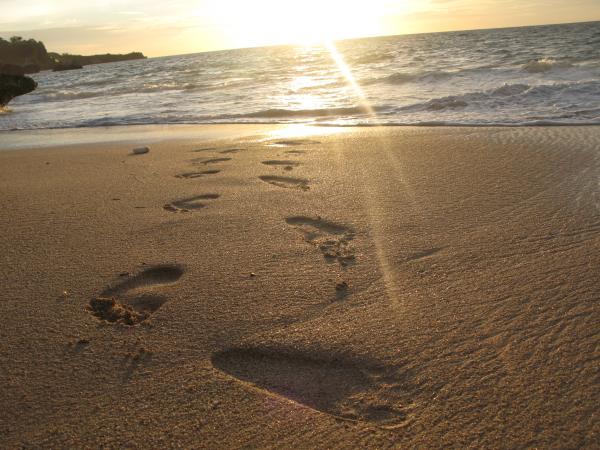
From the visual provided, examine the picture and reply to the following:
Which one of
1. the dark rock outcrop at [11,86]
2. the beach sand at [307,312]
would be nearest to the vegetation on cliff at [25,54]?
the dark rock outcrop at [11,86]

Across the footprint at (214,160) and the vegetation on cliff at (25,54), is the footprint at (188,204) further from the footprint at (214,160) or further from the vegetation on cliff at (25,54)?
the vegetation on cliff at (25,54)

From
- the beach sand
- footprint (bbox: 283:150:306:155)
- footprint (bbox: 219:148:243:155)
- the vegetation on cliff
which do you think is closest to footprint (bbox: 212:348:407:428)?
the beach sand

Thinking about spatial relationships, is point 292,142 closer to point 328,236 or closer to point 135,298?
point 328,236

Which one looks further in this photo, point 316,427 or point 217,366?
point 217,366

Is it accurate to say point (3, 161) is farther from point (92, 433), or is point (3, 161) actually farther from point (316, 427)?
point (316, 427)

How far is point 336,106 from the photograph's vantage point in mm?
8672

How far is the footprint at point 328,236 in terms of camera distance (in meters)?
2.20

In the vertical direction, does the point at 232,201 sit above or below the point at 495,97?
below

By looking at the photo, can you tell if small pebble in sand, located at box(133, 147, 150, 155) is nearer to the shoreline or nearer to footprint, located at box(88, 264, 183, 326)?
the shoreline

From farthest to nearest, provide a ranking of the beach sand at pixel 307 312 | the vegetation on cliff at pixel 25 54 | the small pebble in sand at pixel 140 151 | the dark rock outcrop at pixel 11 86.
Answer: the vegetation on cliff at pixel 25 54
the dark rock outcrop at pixel 11 86
the small pebble in sand at pixel 140 151
the beach sand at pixel 307 312

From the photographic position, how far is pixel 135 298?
1.90 metres

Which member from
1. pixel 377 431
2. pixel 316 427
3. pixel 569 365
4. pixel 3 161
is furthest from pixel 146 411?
pixel 3 161

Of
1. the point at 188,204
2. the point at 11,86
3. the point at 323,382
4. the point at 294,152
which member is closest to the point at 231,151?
the point at 294,152

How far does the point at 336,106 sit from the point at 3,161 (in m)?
5.30
